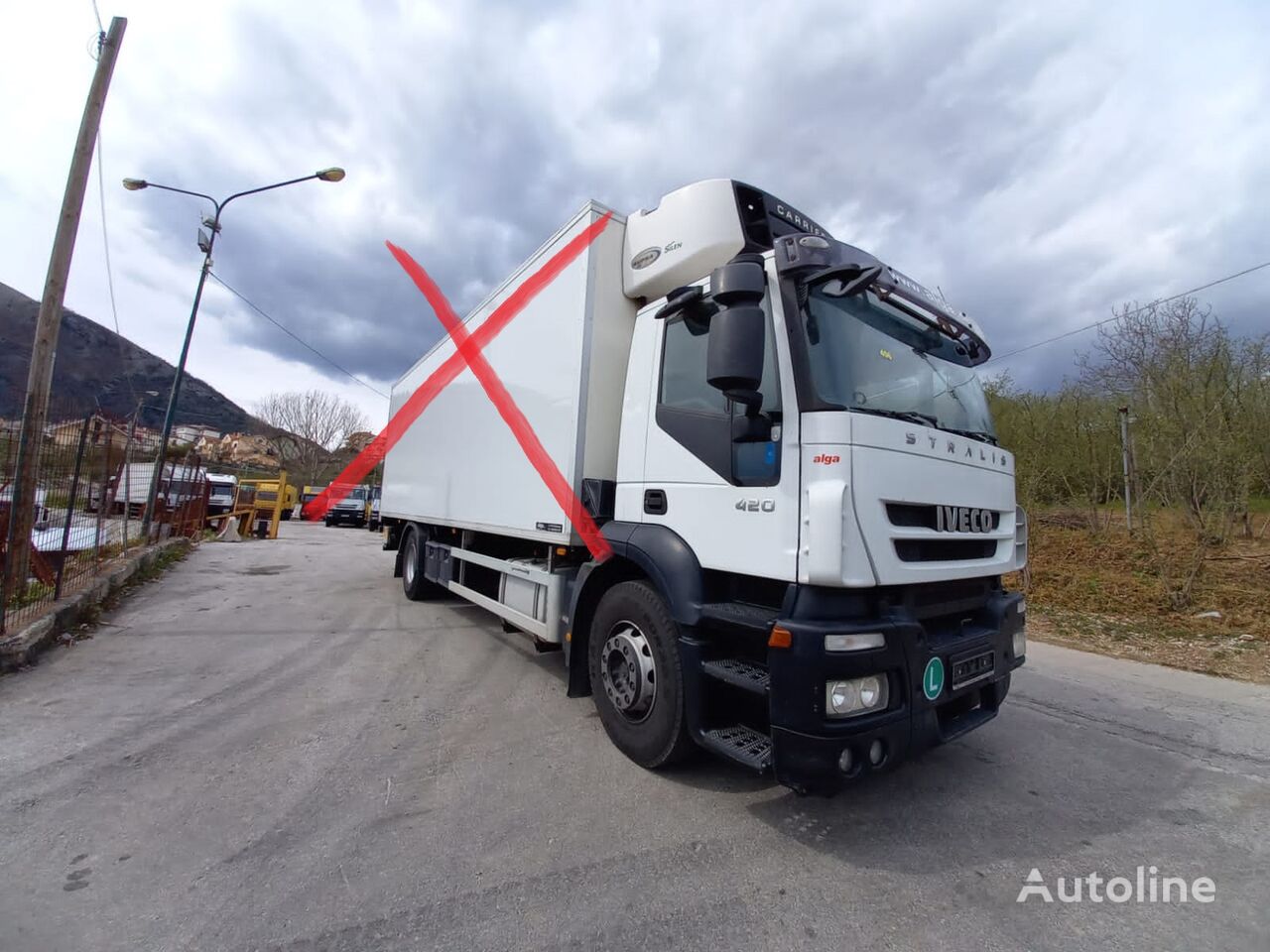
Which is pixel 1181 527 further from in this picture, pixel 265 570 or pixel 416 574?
pixel 265 570

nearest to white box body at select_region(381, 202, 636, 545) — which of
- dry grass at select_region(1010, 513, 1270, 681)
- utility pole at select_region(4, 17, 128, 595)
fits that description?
utility pole at select_region(4, 17, 128, 595)

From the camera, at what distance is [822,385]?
2.70 meters

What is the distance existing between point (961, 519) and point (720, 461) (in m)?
1.31

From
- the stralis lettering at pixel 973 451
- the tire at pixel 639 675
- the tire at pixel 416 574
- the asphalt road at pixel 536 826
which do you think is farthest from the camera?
the tire at pixel 416 574

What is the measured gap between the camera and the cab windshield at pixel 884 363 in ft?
9.11

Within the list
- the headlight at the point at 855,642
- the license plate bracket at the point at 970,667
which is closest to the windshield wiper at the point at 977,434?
the license plate bracket at the point at 970,667

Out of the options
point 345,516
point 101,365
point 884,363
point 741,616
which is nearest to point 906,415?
point 884,363

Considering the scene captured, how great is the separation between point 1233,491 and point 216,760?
1253cm

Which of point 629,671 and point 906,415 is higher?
point 906,415

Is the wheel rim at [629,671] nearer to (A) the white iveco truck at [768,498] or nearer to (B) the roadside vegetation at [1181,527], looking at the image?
(A) the white iveco truck at [768,498]

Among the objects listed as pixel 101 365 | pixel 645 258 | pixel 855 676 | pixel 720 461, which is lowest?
pixel 855 676

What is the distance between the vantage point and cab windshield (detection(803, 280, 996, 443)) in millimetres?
2777

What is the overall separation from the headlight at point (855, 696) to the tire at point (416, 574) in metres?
6.71

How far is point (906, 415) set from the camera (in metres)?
2.91
